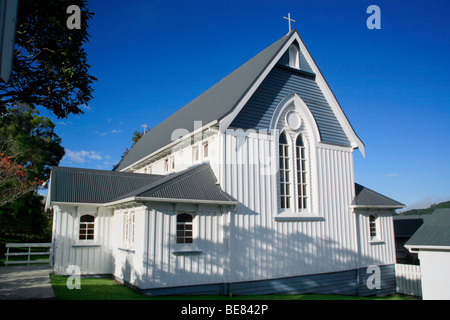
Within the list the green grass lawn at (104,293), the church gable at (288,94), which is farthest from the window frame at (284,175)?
the green grass lawn at (104,293)

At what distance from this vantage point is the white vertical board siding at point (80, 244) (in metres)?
15.7

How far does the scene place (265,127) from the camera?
15.9 metres

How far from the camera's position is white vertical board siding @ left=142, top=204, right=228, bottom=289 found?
12.2 meters

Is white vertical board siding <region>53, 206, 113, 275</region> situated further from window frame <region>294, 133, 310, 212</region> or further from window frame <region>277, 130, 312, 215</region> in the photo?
window frame <region>294, 133, 310, 212</region>

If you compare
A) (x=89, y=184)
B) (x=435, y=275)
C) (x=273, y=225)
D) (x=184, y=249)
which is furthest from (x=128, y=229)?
(x=435, y=275)

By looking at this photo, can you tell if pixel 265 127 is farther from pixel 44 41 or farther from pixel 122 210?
pixel 44 41

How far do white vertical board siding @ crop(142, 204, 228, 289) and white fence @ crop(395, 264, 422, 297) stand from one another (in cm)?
1170

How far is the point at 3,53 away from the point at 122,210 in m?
14.2

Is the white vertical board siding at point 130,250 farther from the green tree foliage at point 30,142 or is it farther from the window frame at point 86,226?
the green tree foliage at point 30,142

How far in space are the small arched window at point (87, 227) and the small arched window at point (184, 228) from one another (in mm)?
5951

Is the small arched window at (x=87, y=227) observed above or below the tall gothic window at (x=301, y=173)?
below

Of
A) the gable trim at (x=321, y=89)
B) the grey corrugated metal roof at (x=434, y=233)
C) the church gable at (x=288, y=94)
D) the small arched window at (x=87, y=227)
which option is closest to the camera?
the gable trim at (x=321, y=89)

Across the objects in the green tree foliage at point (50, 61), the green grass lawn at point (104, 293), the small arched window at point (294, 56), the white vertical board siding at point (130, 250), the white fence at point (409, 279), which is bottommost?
the white fence at point (409, 279)

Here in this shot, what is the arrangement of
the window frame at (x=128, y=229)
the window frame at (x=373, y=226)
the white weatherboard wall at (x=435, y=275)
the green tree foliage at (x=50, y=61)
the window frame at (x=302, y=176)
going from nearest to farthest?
1. the green tree foliage at (x=50, y=61)
2. the window frame at (x=128, y=229)
3. the white weatherboard wall at (x=435, y=275)
4. the window frame at (x=302, y=176)
5. the window frame at (x=373, y=226)
